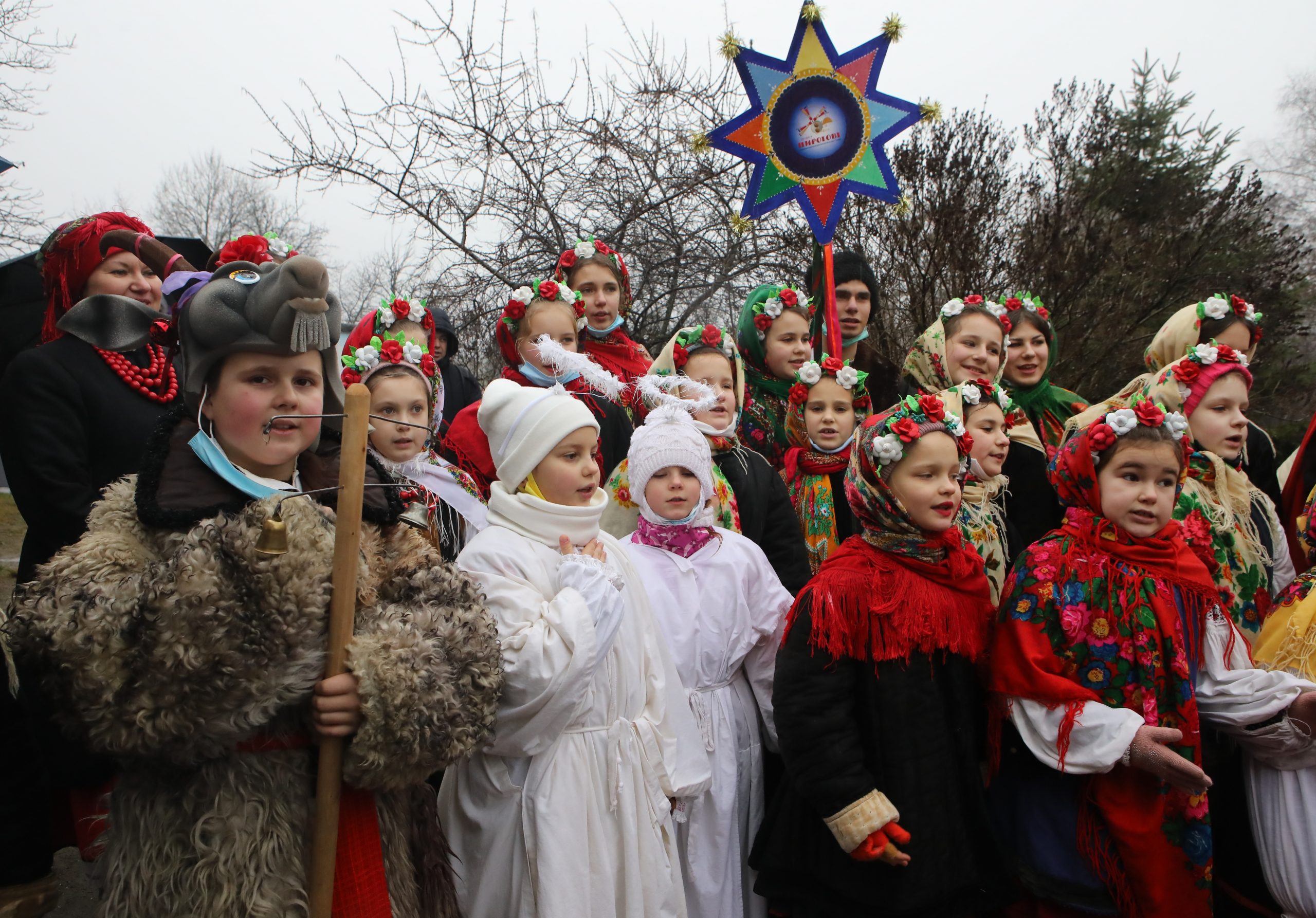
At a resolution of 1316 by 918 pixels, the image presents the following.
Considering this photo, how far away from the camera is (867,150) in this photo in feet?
17.6

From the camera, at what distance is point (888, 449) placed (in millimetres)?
3051

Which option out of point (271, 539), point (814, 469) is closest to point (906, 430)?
point (814, 469)

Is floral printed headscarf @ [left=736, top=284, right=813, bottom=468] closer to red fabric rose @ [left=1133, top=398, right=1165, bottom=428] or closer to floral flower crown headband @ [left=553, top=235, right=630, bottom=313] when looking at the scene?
floral flower crown headband @ [left=553, top=235, right=630, bottom=313]

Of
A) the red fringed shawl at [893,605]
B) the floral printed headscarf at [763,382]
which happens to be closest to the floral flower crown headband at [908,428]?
the red fringed shawl at [893,605]

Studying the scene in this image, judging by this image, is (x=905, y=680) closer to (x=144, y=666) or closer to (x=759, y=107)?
(x=144, y=666)

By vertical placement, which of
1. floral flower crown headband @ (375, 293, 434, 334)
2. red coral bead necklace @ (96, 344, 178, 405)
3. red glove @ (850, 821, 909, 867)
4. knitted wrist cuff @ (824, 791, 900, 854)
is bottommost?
red glove @ (850, 821, 909, 867)

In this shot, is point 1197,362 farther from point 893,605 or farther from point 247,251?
point 247,251

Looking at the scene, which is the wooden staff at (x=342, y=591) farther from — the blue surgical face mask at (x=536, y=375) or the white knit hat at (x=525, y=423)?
the blue surgical face mask at (x=536, y=375)

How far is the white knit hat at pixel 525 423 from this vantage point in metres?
2.97

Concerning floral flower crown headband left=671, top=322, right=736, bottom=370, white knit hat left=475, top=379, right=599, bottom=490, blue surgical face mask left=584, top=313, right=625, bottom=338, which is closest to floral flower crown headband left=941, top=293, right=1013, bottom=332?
floral flower crown headband left=671, top=322, right=736, bottom=370

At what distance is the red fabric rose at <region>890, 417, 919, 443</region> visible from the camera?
9.95 ft

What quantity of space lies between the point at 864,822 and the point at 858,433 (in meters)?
1.30

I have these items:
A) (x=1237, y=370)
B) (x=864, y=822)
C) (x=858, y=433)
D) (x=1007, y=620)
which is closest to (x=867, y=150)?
(x=1237, y=370)

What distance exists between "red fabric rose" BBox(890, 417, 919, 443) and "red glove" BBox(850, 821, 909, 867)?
4.01ft
